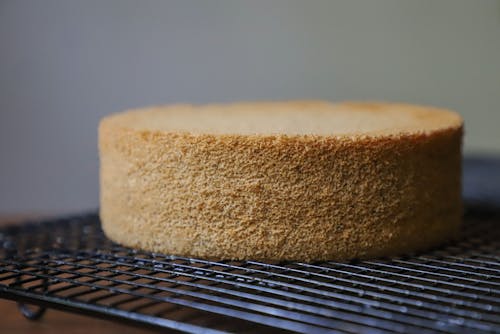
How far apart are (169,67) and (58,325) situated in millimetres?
1744

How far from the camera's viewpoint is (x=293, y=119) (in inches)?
48.9

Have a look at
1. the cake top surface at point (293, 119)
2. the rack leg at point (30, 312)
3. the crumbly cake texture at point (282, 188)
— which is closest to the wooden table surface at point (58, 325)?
the rack leg at point (30, 312)

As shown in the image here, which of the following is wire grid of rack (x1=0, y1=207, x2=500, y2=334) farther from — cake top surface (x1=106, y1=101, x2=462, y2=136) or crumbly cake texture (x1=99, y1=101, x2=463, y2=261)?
cake top surface (x1=106, y1=101, x2=462, y2=136)

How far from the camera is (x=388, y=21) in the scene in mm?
2570

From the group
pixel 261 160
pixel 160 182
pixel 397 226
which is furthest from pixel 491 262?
pixel 160 182

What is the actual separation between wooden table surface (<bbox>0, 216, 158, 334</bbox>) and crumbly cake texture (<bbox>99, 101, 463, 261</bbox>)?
0.48 feet

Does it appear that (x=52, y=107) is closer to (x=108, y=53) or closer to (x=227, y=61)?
(x=108, y=53)

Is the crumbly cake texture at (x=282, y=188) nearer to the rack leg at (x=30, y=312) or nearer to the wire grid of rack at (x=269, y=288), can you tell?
the wire grid of rack at (x=269, y=288)

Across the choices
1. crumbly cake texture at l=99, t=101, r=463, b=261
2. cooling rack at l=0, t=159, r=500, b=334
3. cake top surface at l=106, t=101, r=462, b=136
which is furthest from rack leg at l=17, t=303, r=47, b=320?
cake top surface at l=106, t=101, r=462, b=136

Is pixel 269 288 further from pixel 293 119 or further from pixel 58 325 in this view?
pixel 293 119

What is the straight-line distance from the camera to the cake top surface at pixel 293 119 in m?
1.10

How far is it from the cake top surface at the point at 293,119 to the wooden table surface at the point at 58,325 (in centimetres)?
29

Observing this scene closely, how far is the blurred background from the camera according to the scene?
258 cm

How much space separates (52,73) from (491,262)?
6.60 feet
